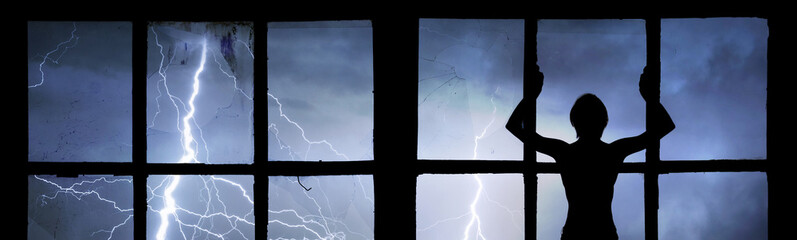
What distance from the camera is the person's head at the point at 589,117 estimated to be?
149 centimetres

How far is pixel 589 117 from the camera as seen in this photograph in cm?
148

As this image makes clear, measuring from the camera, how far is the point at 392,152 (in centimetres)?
161

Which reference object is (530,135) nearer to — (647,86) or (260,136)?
(647,86)

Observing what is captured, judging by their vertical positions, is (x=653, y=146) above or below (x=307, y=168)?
above

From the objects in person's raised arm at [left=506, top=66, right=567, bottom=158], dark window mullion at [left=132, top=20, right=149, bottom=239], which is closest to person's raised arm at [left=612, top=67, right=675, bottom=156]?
person's raised arm at [left=506, top=66, right=567, bottom=158]

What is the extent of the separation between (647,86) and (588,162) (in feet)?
1.62

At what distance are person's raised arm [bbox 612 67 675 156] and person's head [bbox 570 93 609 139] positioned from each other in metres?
0.11

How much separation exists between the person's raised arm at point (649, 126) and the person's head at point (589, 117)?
111mm

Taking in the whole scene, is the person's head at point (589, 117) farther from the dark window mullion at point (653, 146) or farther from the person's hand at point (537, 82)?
the dark window mullion at point (653, 146)

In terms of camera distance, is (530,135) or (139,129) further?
(139,129)

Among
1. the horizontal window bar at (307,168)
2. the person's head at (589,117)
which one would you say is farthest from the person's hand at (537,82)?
the horizontal window bar at (307,168)

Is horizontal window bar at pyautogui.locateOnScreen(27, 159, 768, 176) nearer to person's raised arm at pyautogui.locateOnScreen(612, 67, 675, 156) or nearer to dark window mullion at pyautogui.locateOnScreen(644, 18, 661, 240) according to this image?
dark window mullion at pyautogui.locateOnScreen(644, 18, 661, 240)

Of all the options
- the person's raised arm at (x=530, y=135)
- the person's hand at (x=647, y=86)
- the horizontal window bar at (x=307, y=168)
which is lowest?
the horizontal window bar at (x=307, y=168)

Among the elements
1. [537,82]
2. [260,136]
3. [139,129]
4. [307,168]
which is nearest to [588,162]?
[537,82]
